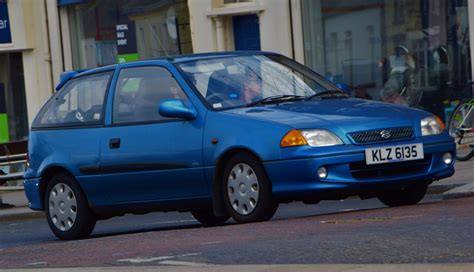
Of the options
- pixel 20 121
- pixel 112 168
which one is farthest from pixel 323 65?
pixel 112 168

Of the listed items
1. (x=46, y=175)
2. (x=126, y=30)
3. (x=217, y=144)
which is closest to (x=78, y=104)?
(x=46, y=175)

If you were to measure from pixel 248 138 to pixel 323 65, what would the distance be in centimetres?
1183

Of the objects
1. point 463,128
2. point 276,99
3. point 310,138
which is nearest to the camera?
point 310,138

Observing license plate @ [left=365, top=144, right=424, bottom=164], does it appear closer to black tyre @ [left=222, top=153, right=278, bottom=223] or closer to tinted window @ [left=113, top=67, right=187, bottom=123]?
black tyre @ [left=222, top=153, right=278, bottom=223]

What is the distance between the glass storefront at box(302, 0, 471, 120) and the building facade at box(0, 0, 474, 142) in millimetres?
15

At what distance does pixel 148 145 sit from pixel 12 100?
659 inches

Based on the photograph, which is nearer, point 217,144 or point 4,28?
point 217,144

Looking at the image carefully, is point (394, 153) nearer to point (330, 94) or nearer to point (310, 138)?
point (310, 138)

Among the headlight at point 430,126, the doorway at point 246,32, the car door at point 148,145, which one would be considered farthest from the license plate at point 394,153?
the doorway at point 246,32

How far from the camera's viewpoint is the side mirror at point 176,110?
39.5 feet

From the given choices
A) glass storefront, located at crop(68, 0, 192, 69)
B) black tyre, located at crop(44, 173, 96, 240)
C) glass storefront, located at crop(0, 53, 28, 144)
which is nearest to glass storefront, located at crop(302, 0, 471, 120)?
glass storefront, located at crop(68, 0, 192, 69)

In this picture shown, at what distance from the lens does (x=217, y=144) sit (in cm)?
1182

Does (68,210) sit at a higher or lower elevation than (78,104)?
lower

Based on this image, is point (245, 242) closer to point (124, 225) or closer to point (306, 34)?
point (124, 225)
